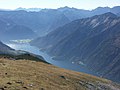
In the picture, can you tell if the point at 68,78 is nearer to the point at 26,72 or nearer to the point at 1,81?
the point at 26,72

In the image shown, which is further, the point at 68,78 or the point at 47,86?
the point at 68,78

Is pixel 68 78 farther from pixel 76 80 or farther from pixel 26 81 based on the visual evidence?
pixel 26 81

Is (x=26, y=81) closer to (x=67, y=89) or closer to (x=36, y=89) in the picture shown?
(x=36, y=89)

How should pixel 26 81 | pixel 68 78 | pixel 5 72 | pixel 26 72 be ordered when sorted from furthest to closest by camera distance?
pixel 68 78 → pixel 26 72 → pixel 5 72 → pixel 26 81

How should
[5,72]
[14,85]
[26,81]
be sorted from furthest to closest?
[5,72] → [26,81] → [14,85]

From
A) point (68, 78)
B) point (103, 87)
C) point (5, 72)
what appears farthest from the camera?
point (103, 87)

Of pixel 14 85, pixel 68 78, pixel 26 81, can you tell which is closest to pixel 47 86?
pixel 26 81

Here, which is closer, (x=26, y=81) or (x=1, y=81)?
(x=1, y=81)

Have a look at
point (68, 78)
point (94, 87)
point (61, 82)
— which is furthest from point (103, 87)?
point (61, 82)

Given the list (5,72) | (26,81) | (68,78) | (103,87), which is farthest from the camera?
(103,87)
